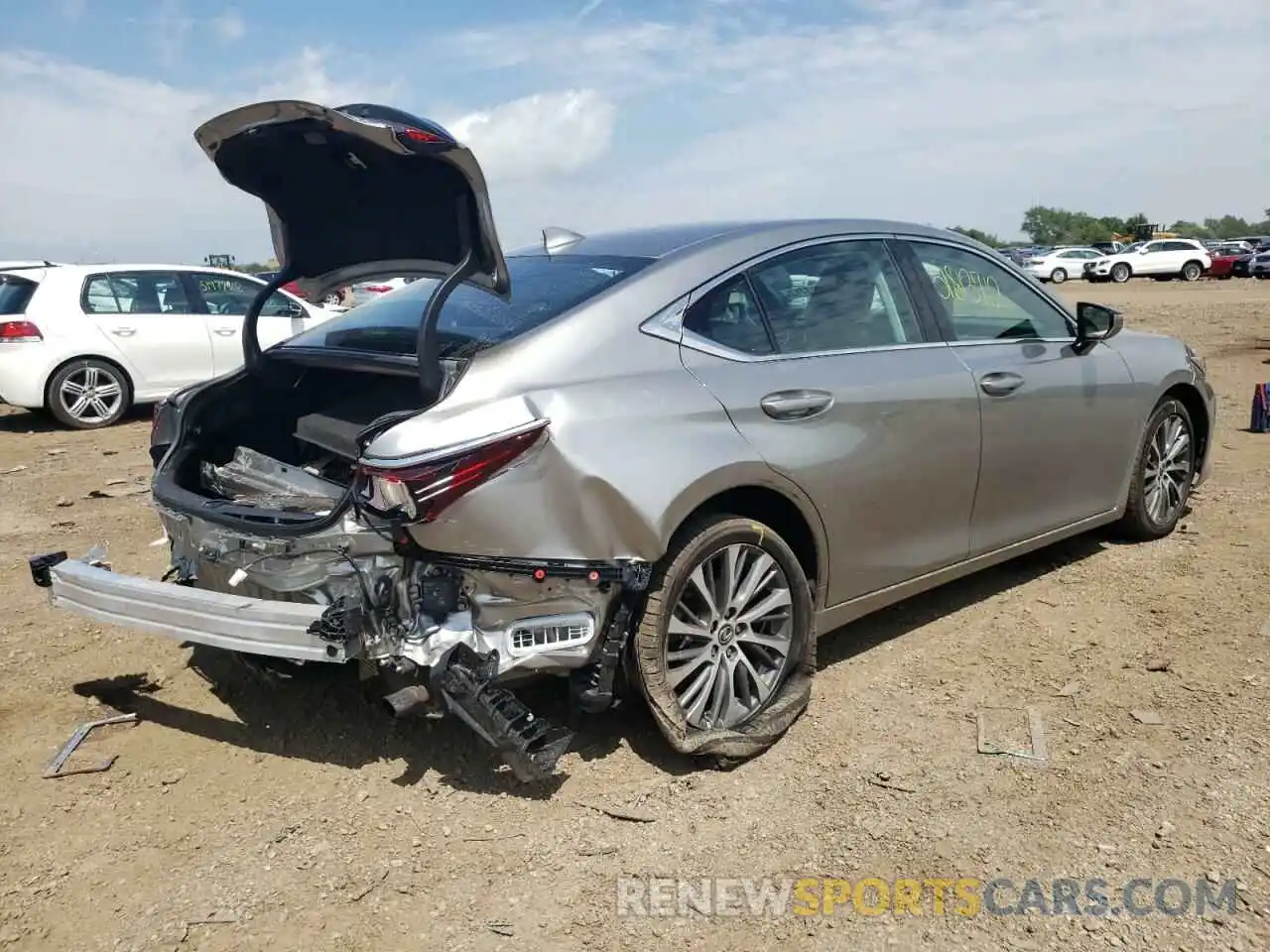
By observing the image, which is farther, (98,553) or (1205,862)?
(98,553)

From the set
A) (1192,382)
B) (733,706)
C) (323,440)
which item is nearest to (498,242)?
(323,440)

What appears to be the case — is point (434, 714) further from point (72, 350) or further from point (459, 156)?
point (72, 350)

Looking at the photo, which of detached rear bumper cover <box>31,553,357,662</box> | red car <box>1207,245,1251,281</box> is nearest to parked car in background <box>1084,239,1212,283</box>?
red car <box>1207,245,1251,281</box>

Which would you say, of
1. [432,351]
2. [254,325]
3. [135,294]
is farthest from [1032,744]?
[135,294]

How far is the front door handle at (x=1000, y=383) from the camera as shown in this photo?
4.07 metres

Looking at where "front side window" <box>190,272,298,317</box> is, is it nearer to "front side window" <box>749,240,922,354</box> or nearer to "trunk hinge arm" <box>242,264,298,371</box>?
"trunk hinge arm" <box>242,264,298,371</box>

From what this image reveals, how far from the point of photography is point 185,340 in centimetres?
1066

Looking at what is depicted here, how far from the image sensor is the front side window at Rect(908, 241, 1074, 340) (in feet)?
13.7

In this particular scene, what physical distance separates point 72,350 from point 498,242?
847 cm

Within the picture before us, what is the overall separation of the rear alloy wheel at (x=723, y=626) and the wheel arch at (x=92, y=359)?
29.2 ft

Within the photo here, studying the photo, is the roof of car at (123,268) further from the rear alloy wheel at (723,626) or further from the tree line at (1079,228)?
the tree line at (1079,228)

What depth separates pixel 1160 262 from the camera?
1455 inches

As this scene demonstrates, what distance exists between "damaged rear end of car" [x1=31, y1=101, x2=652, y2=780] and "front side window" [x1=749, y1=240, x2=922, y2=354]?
584 mm

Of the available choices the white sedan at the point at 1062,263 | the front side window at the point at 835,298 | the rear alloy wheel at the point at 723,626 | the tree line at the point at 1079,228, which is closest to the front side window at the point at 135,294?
the front side window at the point at 835,298
